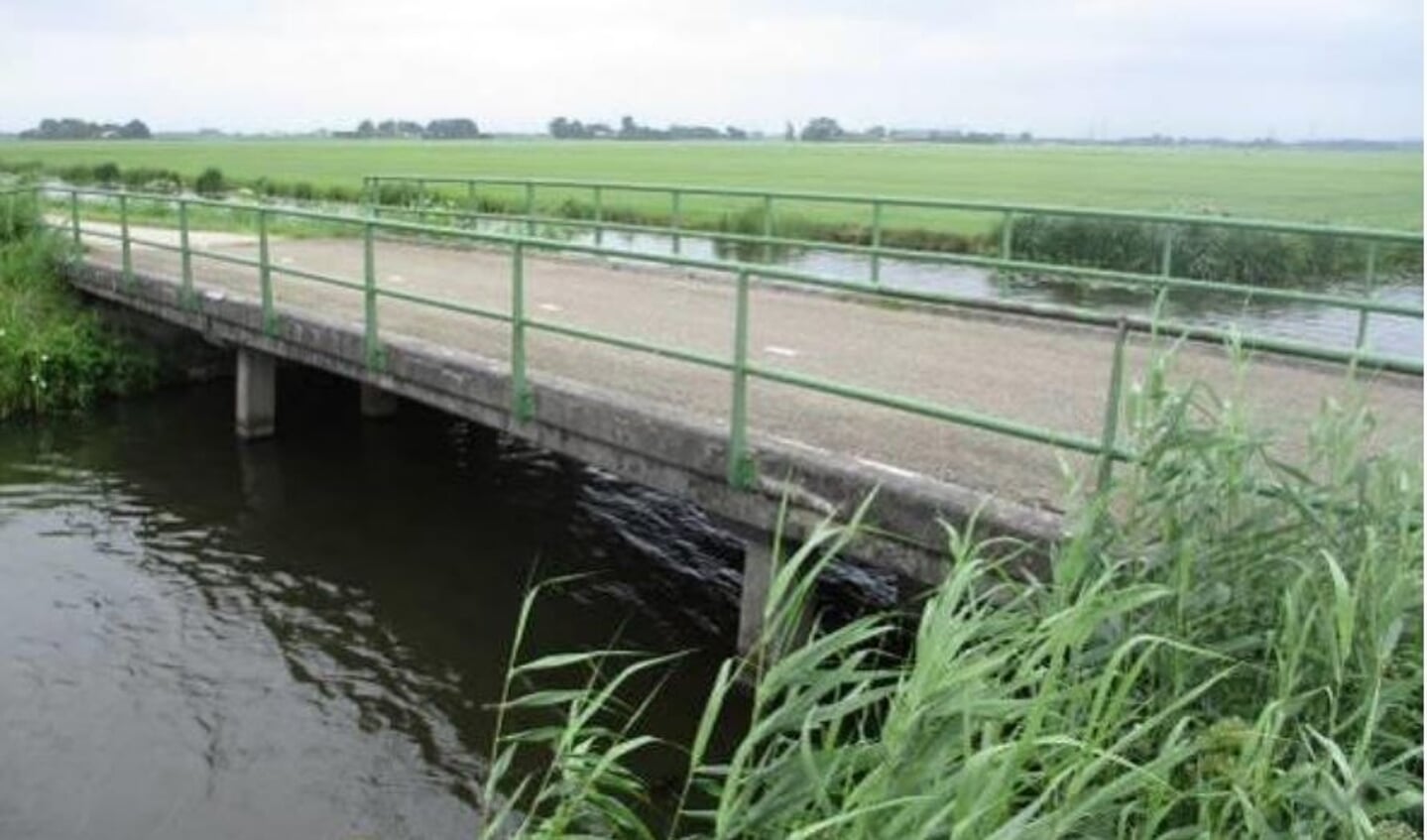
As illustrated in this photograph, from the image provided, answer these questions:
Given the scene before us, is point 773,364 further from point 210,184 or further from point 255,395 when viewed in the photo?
point 210,184

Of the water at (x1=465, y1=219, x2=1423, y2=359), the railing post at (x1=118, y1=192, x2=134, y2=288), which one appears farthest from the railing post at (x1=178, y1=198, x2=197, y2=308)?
the water at (x1=465, y1=219, x2=1423, y2=359)

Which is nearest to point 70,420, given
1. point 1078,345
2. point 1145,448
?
point 1078,345

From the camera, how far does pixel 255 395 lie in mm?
11578

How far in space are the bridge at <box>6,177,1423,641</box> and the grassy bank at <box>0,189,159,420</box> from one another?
40 cm

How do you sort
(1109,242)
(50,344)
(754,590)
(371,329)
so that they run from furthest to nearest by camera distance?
(1109,242)
(50,344)
(371,329)
(754,590)

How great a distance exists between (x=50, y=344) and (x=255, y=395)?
2894 millimetres

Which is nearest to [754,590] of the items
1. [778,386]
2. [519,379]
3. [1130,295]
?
[778,386]

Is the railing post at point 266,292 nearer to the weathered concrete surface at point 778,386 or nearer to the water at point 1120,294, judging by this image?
the weathered concrete surface at point 778,386

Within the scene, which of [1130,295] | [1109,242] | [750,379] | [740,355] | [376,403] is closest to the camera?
[740,355]

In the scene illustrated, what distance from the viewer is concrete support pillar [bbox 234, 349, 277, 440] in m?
11.5

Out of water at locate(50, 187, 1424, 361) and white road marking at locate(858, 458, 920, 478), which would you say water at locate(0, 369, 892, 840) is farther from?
water at locate(50, 187, 1424, 361)

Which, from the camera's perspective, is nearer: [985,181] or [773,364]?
[773,364]

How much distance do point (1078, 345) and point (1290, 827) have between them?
7.27m

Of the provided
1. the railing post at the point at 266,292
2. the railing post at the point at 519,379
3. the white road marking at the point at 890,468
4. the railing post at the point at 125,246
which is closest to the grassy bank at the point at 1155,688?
the white road marking at the point at 890,468
